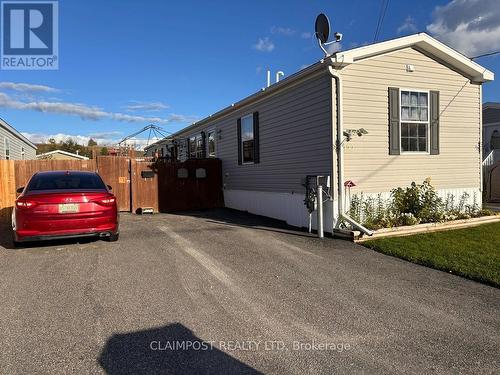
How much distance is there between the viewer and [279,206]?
36.2 feet

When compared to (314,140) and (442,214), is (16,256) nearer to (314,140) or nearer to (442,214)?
(314,140)

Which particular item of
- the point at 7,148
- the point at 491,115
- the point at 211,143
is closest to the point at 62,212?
the point at 211,143

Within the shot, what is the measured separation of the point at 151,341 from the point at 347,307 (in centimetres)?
207

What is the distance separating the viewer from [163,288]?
500 centimetres

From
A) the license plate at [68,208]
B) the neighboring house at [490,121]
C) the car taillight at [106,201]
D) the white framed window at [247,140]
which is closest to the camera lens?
the license plate at [68,208]

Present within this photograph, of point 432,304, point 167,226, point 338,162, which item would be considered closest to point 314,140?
A: point 338,162

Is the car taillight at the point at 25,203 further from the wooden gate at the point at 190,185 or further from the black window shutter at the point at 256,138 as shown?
the wooden gate at the point at 190,185

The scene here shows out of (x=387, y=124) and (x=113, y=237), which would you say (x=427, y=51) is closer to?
(x=387, y=124)

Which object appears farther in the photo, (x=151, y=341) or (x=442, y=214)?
(x=442, y=214)

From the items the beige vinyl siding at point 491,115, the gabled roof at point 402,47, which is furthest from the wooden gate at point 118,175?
the beige vinyl siding at point 491,115

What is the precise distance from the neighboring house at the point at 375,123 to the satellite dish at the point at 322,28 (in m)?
0.83

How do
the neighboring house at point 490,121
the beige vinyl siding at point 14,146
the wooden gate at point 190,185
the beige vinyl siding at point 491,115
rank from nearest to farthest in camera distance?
the wooden gate at point 190,185 < the beige vinyl siding at point 14,146 < the neighboring house at point 490,121 < the beige vinyl siding at point 491,115

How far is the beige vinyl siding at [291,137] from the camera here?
29.4 ft

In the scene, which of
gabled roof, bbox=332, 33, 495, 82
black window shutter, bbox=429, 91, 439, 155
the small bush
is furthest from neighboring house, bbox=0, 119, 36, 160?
black window shutter, bbox=429, 91, 439, 155
